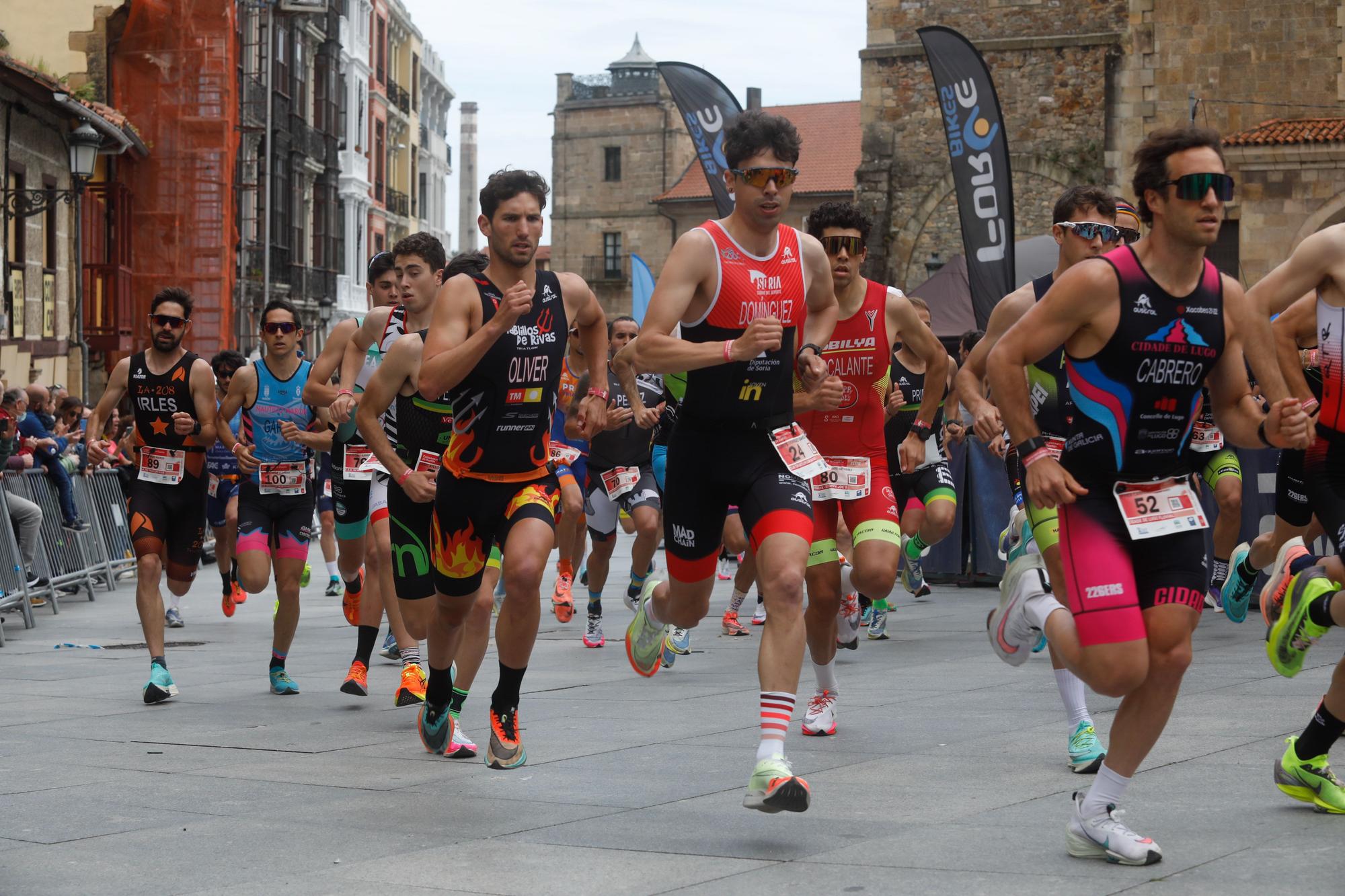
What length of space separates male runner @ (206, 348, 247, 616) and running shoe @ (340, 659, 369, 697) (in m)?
4.25

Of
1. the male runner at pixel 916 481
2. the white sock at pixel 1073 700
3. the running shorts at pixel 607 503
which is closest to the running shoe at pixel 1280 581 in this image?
the white sock at pixel 1073 700

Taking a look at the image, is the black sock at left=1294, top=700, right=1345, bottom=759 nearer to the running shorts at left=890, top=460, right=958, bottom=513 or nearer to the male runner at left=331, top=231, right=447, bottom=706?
the male runner at left=331, top=231, right=447, bottom=706

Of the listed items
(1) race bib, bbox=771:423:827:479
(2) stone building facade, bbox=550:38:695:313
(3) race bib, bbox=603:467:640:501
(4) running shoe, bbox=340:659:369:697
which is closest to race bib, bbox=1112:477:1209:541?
(1) race bib, bbox=771:423:827:479

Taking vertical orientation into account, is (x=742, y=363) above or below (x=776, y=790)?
above

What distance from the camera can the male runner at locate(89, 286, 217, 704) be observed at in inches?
379

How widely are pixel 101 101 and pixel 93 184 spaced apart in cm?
336

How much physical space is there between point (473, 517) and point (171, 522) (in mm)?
3606

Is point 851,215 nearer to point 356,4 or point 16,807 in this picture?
point 16,807

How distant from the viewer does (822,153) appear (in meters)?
79.7

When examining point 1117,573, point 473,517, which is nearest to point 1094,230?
point 1117,573

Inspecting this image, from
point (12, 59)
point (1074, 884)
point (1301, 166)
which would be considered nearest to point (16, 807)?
point (1074, 884)

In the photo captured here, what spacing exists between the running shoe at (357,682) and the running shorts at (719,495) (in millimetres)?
3087

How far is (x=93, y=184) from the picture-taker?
31.5m

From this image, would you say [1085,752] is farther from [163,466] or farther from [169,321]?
[169,321]
